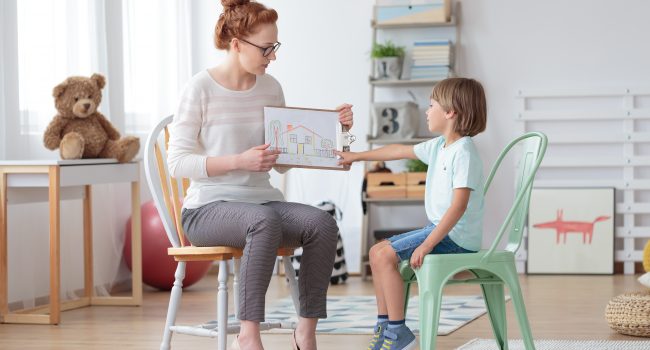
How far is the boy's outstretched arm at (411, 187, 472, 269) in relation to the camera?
233 cm

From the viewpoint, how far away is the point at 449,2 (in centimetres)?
519

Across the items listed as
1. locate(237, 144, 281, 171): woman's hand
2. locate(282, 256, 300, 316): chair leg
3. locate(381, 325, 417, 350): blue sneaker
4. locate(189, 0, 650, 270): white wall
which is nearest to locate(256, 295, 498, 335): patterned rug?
locate(282, 256, 300, 316): chair leg

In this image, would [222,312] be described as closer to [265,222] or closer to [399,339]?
[265,222]

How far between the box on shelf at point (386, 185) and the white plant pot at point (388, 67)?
1.77 feet

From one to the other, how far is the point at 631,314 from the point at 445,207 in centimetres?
101

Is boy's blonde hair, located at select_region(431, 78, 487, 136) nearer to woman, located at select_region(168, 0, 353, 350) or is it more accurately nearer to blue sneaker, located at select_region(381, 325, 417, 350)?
woman, located at select_region(168, 0, 353, 350)

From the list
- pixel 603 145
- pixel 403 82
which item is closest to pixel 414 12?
A: pixel 403 82

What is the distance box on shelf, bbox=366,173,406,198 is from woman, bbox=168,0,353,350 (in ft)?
7.95

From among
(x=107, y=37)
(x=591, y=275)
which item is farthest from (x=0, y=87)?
(x=591, y=275)

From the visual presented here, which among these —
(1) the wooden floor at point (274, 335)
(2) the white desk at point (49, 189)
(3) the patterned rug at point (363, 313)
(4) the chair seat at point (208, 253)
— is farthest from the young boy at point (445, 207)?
(2) the white desk at point (49, 189)

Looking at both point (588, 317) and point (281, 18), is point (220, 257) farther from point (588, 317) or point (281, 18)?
point (281, 18)

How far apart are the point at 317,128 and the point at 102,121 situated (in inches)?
68.9

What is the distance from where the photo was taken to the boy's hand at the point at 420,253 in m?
2.35

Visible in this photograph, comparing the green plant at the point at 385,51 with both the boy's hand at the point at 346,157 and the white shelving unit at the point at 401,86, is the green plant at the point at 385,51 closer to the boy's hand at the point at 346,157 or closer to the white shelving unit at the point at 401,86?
the white shelving unit at the point at 401,86
